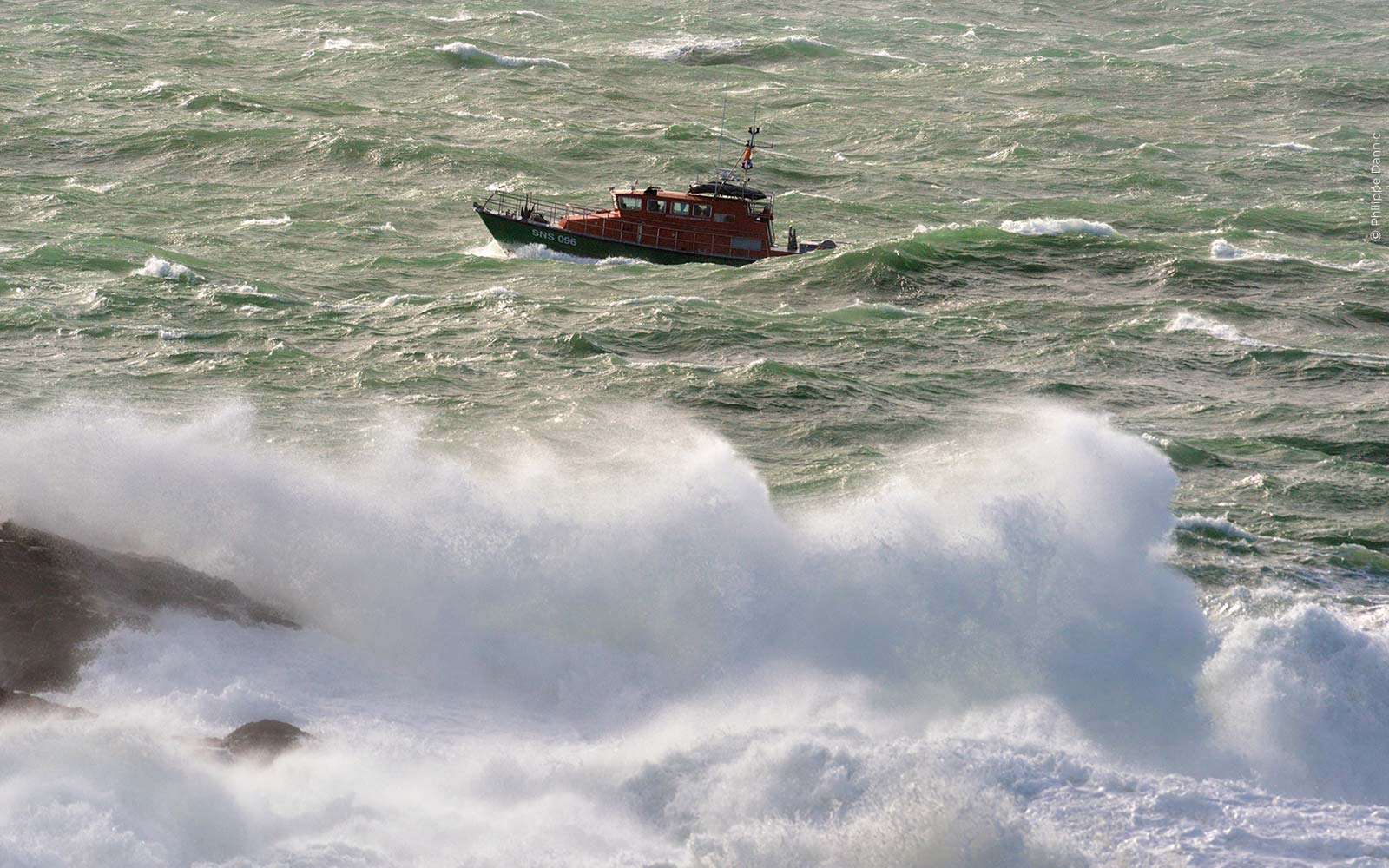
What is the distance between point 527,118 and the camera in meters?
54.2

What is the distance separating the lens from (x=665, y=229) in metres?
38.1

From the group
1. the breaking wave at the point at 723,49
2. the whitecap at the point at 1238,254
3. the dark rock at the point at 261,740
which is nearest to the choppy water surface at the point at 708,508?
the whitecap at the point at 1238,254

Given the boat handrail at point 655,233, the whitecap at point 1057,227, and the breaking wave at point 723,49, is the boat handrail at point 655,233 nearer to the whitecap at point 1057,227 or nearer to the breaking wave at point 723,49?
the whitecap at point 1057,227

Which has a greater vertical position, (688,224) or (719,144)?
(719,144)

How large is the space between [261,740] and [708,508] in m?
6.46

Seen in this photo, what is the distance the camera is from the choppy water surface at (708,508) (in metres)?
13.9

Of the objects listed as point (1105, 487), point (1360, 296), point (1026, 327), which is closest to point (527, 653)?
point (1105, 487)

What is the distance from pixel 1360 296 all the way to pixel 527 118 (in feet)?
99.8

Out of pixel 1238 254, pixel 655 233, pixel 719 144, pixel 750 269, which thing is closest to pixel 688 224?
pixel 655 233

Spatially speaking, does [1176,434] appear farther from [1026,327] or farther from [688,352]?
[688,352]

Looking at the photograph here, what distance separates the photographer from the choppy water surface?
45.5 feet

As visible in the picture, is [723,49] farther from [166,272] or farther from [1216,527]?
[1216,527]

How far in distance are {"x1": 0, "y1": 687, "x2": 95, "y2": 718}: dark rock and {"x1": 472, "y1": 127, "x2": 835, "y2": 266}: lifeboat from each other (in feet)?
80.1

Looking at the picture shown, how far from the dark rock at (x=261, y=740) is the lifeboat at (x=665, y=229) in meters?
24.1
